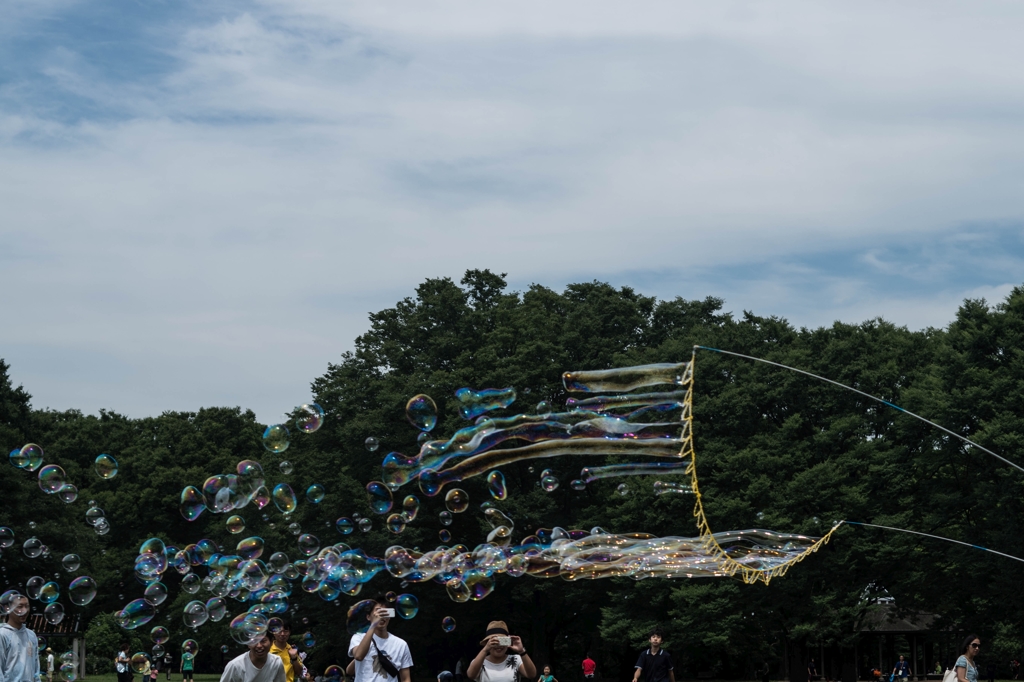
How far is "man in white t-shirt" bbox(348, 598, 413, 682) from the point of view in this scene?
10.5 m

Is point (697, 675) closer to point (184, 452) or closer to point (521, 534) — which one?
point (521, 534)

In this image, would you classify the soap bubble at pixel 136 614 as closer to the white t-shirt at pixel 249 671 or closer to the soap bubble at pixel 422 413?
the soap bubble at pixel 422 413

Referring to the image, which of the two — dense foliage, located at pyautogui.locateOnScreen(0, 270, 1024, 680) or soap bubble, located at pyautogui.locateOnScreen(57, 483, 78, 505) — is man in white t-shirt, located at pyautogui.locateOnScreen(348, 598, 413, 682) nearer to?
soap bubble, located at pyautogui.locateOnScreen(57, 483, 78, 505)

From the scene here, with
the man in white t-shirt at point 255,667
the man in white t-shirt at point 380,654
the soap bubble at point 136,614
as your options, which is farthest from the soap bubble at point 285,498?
the man in white t-shirt at point 255,667

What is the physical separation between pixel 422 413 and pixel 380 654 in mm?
13945

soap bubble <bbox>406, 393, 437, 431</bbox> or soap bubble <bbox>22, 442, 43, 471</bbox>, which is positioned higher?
soap bubble <bbox>406, 393, 437, 431</bbox>

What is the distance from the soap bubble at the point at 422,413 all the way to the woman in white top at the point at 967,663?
12215 millimetres

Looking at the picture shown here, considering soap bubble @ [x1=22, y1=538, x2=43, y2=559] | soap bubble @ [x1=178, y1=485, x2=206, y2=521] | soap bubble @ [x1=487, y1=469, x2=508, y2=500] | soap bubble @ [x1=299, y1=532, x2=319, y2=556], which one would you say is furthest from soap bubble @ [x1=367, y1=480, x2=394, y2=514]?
soap bubble @ [x1=22, y1=538, x2=43, y2=559]

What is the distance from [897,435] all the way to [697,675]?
1047 inches

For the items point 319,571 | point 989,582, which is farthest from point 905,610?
point 319,571

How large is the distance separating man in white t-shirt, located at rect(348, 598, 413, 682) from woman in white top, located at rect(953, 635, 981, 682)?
649 centimetres

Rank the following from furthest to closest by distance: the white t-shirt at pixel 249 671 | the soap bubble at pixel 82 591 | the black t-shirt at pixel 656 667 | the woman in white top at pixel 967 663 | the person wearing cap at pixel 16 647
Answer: the soap bubble at pixel 82 591, the black t-shirt at pixel 656 667, the woman in white top at pixel 967 663, the person wearing cap at pixel 16 647, the white t-shirt at pixel 249 671

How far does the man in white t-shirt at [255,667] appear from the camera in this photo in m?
9.43

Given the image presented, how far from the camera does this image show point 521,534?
48375 mm
